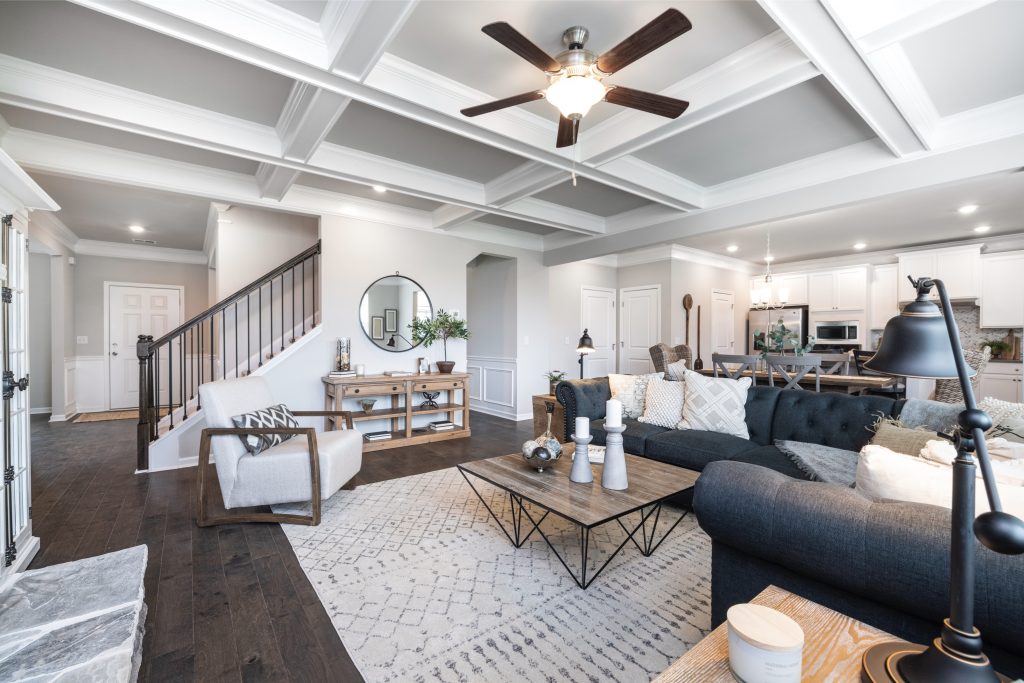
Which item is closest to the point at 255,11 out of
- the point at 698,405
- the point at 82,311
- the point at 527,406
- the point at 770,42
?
the point at 770,42

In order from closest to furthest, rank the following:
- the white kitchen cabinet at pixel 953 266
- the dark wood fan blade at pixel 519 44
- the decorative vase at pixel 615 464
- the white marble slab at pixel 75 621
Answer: the white marble slab at pixel 75 621, the dark wood fan blade at pixel 519 44, the decorative vase at pixel 615 464, the white kitchen cabinet at pixel 953 266

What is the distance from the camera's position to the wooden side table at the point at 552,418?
4111mm

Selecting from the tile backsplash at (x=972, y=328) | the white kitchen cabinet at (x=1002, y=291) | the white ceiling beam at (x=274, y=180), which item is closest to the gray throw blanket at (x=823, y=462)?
the white ceiling beam at (x=274, y=180)

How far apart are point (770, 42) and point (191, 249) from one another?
8287 mm

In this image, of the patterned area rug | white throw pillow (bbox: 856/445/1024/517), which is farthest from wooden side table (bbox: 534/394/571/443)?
white throw pillow (bbox: 856/445/1024/517)

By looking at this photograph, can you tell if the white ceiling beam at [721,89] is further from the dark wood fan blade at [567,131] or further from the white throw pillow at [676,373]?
the white throw pillow at [676,373]

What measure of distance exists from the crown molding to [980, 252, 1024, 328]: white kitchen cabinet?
1142cm

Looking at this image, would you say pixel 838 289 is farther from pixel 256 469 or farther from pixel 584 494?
pixel 256 469

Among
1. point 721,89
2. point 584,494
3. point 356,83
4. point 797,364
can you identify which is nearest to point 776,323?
point 797,364

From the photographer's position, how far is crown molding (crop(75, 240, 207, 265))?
687 cm

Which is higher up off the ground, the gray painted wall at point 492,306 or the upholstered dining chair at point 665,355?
the gray painted wall at point 492,306

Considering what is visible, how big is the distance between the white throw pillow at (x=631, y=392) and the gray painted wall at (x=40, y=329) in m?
7.87

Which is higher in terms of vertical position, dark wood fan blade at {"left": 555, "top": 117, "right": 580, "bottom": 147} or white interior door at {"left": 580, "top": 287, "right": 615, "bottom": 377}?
dark wood fan blade at {"left": 555, "top": 117, "right": 580, "bottom": 147}

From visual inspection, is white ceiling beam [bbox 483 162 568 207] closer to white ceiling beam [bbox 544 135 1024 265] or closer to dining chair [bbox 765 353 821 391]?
white ceiling beam [bbox 544 135 1024 265]
